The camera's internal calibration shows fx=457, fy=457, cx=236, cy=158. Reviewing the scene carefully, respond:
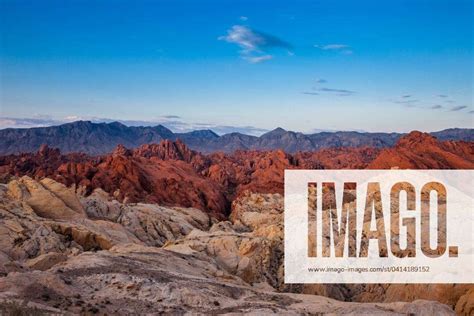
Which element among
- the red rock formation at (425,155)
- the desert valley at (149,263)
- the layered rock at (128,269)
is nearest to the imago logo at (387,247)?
the desert valley at (149,263)

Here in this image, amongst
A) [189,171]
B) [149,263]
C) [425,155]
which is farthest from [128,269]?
[425,155]

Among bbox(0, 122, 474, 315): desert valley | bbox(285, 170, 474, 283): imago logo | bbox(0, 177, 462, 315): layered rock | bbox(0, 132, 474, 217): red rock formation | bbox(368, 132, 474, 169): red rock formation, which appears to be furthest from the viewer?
bbox(368, 132, 474, 169): red rock formation

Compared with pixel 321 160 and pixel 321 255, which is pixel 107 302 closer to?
pixel 321 255

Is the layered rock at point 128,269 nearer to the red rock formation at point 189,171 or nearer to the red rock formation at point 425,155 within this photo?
the red rock formation at point 189,171

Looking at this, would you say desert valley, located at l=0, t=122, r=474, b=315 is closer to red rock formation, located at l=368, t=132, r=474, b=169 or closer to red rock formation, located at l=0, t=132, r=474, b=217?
red rock formation, located at l=0, t=132, r=474, b=217

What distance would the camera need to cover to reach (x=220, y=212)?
10256 cm

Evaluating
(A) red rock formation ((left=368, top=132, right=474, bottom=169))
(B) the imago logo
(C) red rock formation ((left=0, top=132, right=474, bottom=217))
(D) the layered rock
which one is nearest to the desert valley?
(D) the layered rock

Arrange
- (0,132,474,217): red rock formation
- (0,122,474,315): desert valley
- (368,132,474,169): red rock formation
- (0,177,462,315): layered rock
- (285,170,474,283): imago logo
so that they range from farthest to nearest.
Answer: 1. (368,132,474,169): red rock formation
2. (0,132,474,217): red rock formation
3. (285,170,474,283): imago logo
4. (0,122,474,315): desert valley
5. (0,177,462,315): layered rock

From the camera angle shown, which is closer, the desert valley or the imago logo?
the desert valley

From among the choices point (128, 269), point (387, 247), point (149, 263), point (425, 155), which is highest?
point (425, 155)

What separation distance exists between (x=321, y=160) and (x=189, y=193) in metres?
105

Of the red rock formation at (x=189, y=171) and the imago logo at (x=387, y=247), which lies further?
the red rock formation at (x=189, y=171)

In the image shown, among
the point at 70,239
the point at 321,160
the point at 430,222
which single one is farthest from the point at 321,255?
the point at 321,160

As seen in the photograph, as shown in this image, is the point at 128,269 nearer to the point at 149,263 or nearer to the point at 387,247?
the point at 149,263
